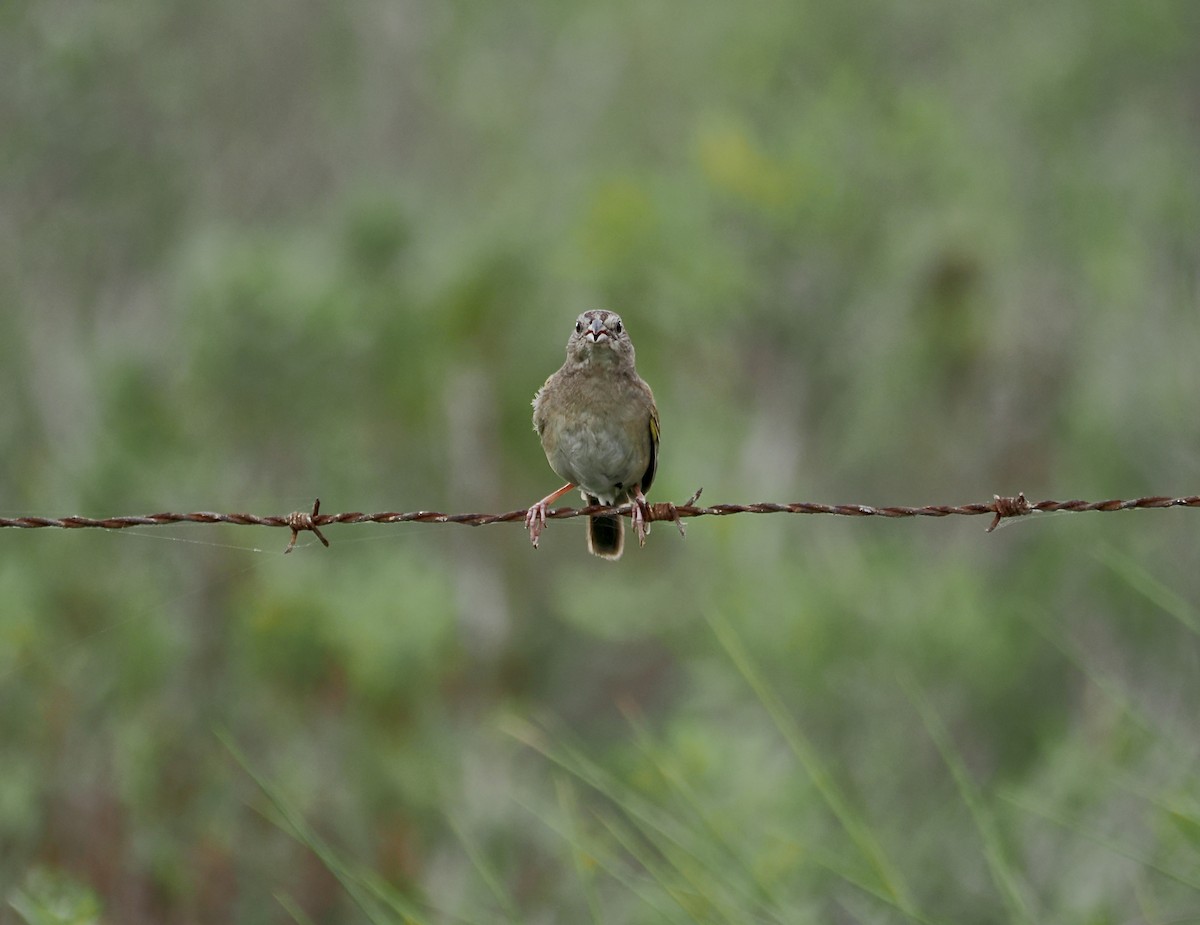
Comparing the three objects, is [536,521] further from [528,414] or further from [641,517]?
[528,414]

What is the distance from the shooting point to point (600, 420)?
6301 millimetres

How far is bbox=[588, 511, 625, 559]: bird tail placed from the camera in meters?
6.16

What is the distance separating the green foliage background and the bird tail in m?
2.27

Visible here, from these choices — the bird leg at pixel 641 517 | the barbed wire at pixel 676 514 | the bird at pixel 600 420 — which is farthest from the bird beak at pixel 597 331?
the barbed wire at pixel 676 514

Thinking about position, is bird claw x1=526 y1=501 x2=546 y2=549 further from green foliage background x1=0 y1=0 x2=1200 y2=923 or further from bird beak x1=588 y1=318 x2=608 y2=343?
green foliage background x1=0 y1=0 x2=1200 y2=923

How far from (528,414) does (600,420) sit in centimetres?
1556

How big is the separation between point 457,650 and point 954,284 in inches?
405

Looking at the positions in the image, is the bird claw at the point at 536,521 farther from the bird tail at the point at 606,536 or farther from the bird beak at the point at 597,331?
the bird beak at the point at 597,331

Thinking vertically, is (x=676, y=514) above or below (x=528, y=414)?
below

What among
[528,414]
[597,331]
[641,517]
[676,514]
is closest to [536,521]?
[641,517]

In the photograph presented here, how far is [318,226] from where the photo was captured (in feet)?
94.0

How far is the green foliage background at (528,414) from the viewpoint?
1405 centimetres

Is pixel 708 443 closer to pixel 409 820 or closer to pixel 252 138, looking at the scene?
pixel 409 820

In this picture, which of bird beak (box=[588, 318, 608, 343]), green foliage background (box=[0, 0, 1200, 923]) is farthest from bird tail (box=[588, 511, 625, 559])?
green foliage background (box=[0, 0, 1200, 923])
